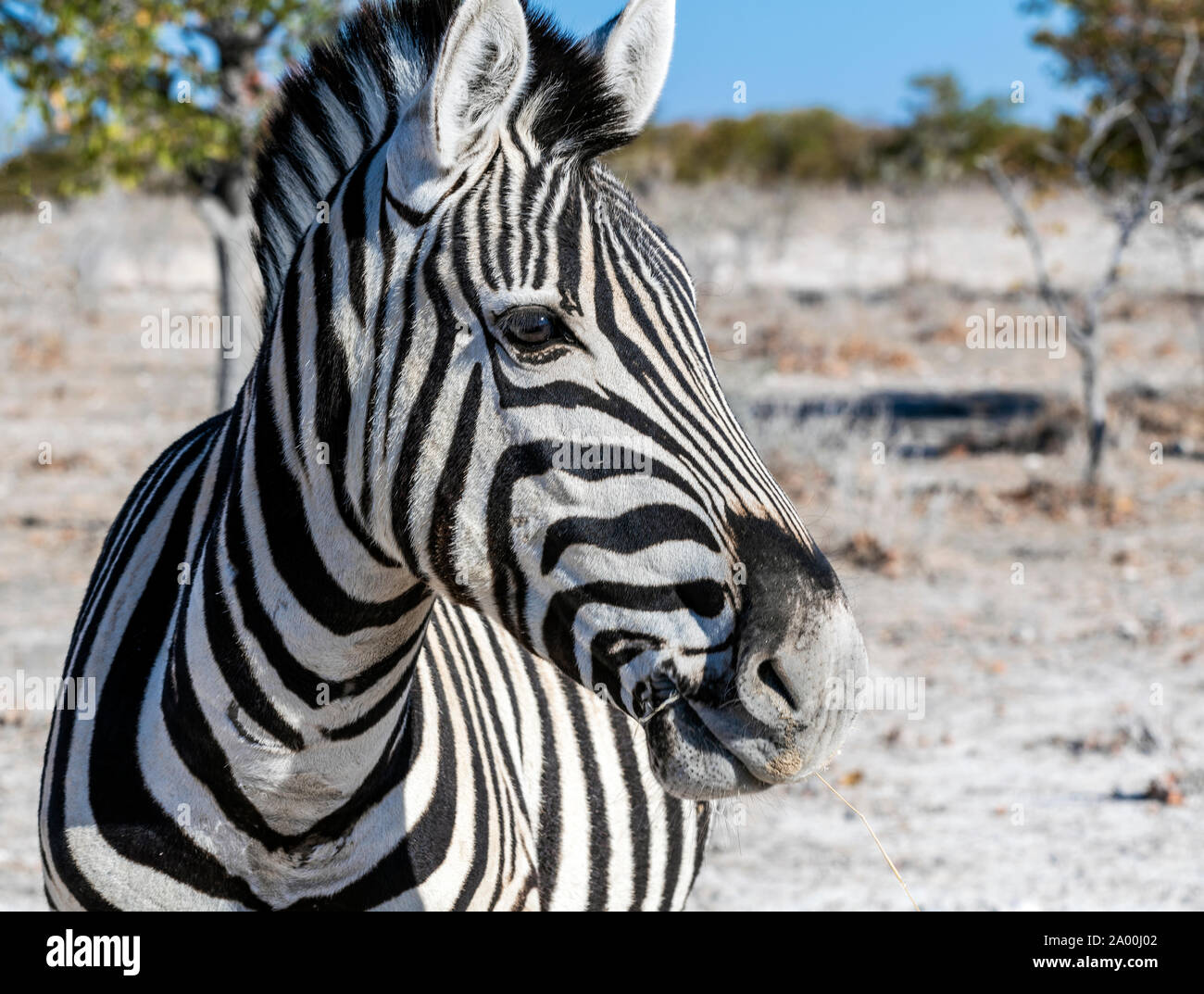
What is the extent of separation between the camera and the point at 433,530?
1.48m

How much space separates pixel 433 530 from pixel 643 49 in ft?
2.75

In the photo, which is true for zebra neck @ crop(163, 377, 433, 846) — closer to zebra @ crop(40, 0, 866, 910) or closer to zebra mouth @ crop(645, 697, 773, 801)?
zebra @ crop(40, 0, 866, 910)

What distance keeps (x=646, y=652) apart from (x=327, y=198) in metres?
0.82

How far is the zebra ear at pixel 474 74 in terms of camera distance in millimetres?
1398

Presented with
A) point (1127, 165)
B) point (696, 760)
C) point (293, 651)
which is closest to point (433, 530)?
point (293, 651)

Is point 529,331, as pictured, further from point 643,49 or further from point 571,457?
point 643,49

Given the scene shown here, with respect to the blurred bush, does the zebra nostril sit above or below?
below

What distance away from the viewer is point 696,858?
284 cm

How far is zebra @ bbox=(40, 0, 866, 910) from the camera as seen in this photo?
4.61ft

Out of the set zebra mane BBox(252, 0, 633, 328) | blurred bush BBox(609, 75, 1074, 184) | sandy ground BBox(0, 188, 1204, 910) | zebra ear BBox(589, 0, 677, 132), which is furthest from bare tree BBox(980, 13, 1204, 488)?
blurred bush BBox(609, 75, 1074, 184)

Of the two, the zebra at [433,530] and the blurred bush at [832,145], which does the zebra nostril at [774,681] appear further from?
the blurred bush at [832,145]

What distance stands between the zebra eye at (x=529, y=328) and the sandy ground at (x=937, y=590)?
595mm

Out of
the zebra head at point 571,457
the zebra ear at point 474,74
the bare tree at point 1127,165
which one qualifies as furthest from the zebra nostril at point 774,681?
the bare tree at point 1127,165
